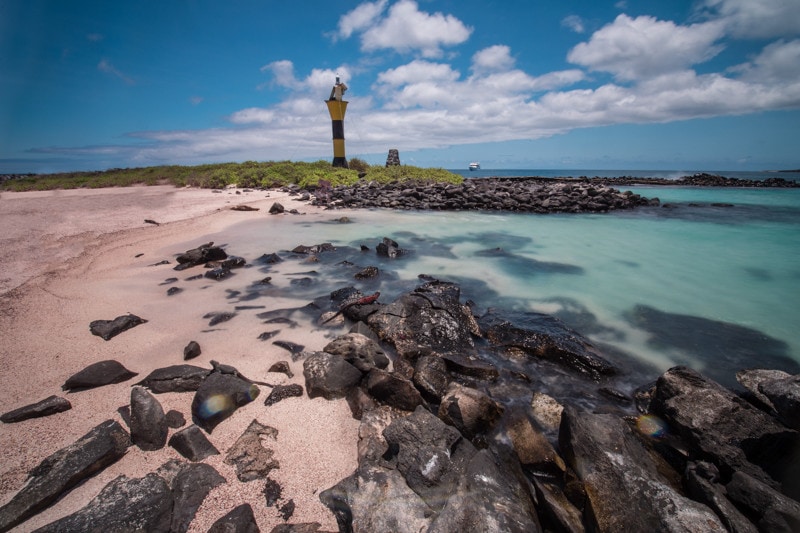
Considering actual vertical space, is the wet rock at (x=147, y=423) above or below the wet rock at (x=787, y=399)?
below

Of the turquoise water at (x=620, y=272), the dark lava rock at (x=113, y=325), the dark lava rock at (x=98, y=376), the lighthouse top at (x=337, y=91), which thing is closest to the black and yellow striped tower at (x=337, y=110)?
the lighthouse top at (x=337, y=91)

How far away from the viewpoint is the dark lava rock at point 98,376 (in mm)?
2795

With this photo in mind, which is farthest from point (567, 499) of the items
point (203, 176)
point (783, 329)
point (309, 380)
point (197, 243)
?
point (203, 176)

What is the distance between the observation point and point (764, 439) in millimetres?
2248

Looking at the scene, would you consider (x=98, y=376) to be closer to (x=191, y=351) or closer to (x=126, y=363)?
(x=126, y=363)

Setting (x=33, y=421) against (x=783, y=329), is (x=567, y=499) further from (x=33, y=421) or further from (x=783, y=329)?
(x=783, y=329)

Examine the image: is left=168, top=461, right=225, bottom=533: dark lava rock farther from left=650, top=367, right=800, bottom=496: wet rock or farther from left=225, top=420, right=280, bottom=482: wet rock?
left=650, top=367, right=800, bottom=496: wet rock

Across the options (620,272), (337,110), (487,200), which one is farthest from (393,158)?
(620,272)

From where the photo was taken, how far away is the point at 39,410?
2.46m

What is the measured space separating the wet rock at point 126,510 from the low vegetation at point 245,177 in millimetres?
20653

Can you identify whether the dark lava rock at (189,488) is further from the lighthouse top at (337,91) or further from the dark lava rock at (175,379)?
the lighthouse top at (337,91)

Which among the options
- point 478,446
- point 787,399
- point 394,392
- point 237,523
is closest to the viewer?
point 237,523

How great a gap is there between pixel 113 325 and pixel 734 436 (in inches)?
233

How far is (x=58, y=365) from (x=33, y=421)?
92 cm
